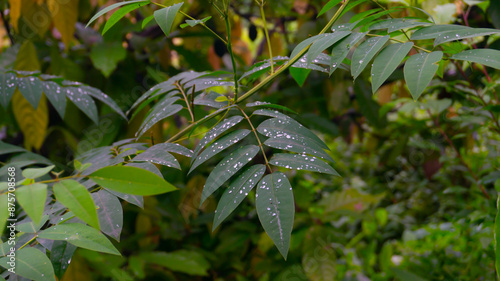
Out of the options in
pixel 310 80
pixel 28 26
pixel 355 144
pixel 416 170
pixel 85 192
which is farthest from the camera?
pixel 355 144

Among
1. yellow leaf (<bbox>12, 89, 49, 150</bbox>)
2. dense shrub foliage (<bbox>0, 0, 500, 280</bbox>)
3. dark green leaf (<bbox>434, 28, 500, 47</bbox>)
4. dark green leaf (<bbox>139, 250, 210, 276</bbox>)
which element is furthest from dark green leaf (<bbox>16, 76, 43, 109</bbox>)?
dark green leaf (<bbox>434, 28, 500, 47</bbox>)

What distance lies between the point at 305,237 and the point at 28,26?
3.55 feet

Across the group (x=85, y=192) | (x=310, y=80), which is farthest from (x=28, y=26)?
(x=85, y=192)

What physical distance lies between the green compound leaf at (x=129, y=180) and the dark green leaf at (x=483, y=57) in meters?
0.37

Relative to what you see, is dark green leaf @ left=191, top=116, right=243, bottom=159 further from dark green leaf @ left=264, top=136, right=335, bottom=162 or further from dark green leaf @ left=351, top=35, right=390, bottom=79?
dark green leaf @ left=351, top=35, right=390, bottom=79

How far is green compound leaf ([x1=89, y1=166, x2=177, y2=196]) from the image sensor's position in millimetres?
364

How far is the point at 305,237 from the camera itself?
1231 mm

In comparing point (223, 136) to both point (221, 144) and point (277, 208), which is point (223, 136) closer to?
point (221, 144)

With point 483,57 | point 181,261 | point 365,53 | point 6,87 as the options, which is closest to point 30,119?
point 6,87

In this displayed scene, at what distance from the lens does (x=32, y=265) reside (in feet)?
1.36

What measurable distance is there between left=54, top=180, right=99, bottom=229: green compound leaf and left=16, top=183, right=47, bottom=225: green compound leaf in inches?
0.6

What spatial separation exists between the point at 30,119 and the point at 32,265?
71 cm

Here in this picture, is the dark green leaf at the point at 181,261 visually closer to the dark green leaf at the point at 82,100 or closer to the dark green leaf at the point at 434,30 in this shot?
the dark green leaf at the point at 82,100

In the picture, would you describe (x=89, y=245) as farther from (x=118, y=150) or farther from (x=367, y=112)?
(x=367, y=112)
